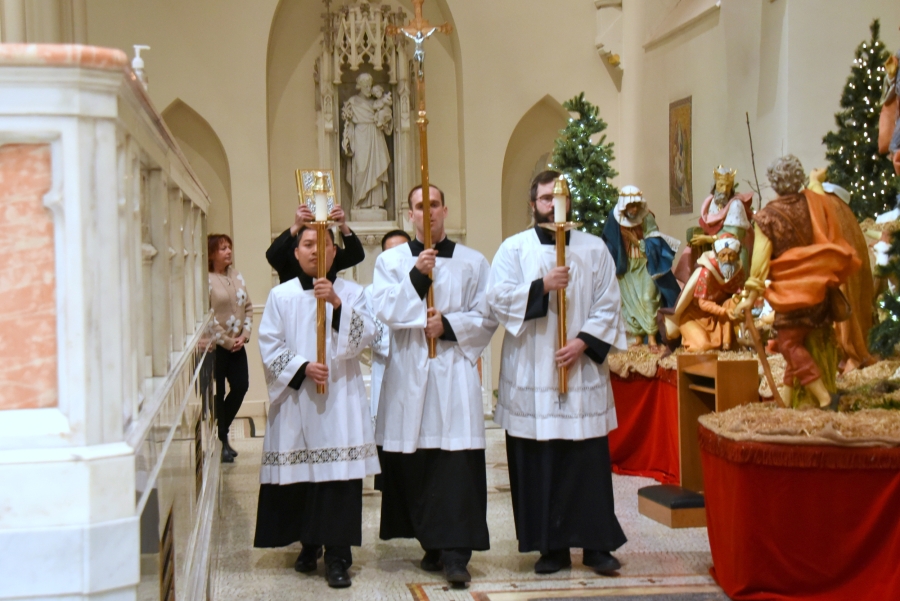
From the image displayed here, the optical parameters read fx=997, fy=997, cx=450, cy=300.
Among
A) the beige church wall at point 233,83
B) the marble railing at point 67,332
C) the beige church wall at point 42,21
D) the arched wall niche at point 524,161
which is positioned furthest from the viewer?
the arched wall niche at point 524,161

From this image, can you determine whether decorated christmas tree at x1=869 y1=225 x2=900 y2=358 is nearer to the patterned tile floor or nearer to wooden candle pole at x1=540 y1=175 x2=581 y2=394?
the patterned tile floor

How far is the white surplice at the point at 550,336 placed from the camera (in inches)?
191

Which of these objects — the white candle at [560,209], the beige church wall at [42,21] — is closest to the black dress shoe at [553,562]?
the white candle at [560,209]

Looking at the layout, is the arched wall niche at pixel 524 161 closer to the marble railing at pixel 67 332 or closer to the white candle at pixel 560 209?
the white candle at pixel 560 209

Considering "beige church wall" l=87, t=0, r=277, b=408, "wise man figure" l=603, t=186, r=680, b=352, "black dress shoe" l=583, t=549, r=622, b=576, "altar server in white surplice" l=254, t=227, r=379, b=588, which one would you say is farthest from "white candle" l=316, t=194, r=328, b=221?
"beige church wall" l=87, t=0, r=277, b=408

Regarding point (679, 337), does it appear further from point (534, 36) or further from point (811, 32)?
point (534, 36)

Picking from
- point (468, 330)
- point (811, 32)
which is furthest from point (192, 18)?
point (468, 330)

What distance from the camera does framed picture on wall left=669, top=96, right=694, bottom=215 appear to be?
10.5 metres

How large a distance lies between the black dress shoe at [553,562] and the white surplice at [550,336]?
23.7 inches

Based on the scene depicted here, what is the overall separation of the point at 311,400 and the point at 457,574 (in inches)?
42.9

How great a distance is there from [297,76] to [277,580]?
812 centimetres

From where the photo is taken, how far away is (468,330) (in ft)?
16.3

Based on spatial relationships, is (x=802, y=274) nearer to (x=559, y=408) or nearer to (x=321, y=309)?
(x=559, y=408)

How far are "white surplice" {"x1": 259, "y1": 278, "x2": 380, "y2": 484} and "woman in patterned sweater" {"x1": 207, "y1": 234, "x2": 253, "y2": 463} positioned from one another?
7.45 feet
